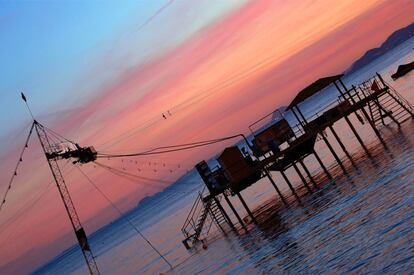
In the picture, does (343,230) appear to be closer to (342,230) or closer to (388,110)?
(342,230)

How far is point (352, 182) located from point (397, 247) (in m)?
21.9

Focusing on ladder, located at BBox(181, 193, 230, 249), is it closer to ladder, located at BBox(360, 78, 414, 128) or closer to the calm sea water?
the calm sea water

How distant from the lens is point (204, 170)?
51.8 metres

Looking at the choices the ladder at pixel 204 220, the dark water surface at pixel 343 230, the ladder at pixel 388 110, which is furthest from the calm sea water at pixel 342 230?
the ladder at pixel 388 110

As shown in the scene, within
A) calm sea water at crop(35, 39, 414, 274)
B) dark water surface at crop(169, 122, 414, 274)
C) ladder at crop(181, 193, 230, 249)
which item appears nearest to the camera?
dark water surface at crop(169, 122, 414, 274)

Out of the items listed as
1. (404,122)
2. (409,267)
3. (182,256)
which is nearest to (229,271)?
(409,267)

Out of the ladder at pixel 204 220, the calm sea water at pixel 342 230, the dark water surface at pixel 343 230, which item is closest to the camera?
the dark water surface at pixel 343 230

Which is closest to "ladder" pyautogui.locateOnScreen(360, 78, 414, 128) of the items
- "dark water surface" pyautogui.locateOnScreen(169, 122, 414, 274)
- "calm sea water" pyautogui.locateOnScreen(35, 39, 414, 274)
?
"calm sea water" pyautogui.locateOnScreen(35, 39, 414, 274)

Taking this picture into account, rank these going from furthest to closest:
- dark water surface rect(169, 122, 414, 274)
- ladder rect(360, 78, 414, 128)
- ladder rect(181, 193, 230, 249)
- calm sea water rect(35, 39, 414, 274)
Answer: ladder rect(360, 78, 414, 128), ladder rect(181, 193, 230, 249), calm sea water rect(35, 39, 414, 274), dark water surface rect(169, 122, 414, 274)

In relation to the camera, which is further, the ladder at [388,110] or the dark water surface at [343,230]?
the ladder at [388,110]

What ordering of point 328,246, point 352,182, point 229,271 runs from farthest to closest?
point 352,182
point 229,271
point 328,246

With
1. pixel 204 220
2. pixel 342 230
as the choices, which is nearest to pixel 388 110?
pixel 204 220

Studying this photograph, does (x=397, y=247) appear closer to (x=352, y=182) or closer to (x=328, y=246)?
(x=328, y=246)

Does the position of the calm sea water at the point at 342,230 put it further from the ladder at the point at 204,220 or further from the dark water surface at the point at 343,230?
the ladder at the point at 204,220
